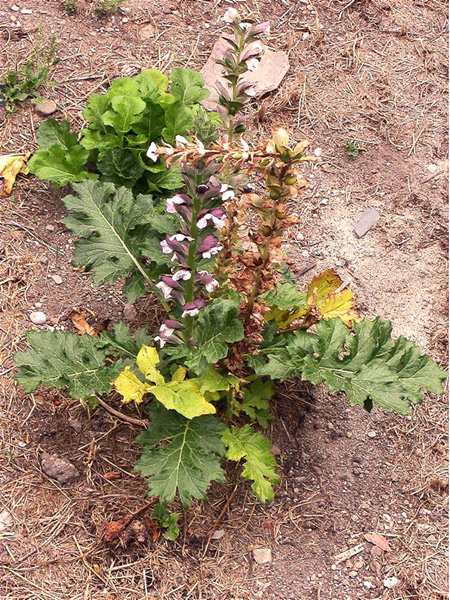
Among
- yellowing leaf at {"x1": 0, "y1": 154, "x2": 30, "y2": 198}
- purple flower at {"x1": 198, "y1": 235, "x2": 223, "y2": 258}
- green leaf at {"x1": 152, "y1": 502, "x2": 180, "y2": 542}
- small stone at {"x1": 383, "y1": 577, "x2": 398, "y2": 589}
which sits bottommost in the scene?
green leaf at {"x1": 152, "y1": 502, "x2": 180, "y2": 542}

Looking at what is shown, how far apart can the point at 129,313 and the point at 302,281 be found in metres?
0.88

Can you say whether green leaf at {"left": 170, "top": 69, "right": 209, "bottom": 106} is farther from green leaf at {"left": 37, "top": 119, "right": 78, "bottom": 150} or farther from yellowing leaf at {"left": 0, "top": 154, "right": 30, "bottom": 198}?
yellowing leaf at {"left": 0, "top": 154, "right": 30, "bottom": 198}

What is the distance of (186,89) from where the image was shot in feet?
13.1

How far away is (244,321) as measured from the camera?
124 inches

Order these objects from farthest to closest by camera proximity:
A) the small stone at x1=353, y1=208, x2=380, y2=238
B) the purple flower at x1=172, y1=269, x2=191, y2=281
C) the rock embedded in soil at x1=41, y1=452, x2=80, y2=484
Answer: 1. the small stone at x1=353, y1=208, x2=380, y2=238
2. the rock embedded in soil at x1=41, y1=452, x2=80, y2=484
3. the purple flower at x1=172, y1=269, x2=191, y2=281

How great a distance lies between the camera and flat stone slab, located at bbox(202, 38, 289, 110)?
4.50 metres

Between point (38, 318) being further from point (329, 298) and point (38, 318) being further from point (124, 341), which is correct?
point (329, 298)

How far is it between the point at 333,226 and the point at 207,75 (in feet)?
3.82

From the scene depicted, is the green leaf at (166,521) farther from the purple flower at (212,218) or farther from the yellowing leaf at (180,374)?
the purple flower at (212,218)

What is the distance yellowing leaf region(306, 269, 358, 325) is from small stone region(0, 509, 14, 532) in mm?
1435

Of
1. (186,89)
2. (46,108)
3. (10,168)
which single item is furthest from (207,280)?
(46,108)

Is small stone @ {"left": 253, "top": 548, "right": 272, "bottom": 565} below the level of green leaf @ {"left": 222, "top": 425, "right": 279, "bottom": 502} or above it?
below

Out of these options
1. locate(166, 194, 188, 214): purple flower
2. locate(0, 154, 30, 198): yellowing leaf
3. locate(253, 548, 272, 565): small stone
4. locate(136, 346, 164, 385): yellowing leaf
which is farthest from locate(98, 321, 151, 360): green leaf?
locate(0, 154, 30, 198): yellowing leaf

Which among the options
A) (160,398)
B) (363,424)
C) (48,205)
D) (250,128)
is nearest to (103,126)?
(48,205)
